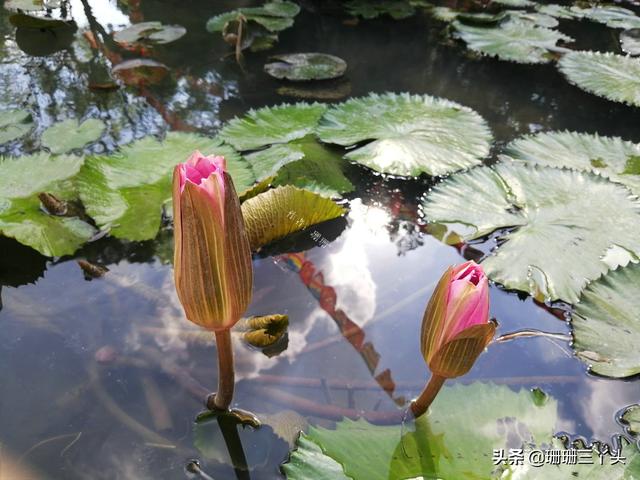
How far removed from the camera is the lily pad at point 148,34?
2.84 m

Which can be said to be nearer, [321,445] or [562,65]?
[321,445]

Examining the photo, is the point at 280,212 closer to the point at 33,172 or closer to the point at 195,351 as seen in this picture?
the point at 195,351

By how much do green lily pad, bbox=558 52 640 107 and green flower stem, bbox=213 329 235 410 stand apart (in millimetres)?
2109

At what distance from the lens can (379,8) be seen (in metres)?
3.58

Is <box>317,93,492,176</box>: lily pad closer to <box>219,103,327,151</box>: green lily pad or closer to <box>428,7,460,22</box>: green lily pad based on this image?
<box>219,103,327,151</box>: green lily pad

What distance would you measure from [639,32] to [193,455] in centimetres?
360

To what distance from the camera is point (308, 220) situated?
154 centimetres

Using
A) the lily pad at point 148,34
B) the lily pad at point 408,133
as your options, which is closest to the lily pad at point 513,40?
the lily pad at point 408,133

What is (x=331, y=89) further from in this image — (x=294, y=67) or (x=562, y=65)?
(x=562, y=65)

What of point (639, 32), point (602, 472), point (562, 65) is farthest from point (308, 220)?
point (639, 32)

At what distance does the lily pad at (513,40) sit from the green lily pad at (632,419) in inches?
82.0

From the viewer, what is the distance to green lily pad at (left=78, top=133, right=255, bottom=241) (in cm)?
149

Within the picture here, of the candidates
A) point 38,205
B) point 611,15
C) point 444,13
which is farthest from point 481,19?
point 38,205

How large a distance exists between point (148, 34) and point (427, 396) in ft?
8.69
